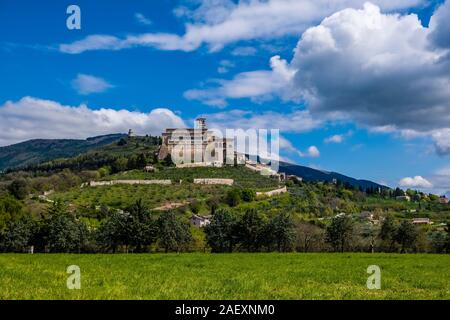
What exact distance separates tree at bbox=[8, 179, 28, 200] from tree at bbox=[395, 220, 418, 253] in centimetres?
14663

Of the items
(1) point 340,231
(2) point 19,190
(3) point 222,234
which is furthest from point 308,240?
(2) point 19,190

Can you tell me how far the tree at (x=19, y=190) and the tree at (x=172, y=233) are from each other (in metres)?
119

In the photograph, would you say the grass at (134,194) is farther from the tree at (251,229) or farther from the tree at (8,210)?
the tree at (251,229)

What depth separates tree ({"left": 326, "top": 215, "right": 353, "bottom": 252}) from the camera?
86.1m

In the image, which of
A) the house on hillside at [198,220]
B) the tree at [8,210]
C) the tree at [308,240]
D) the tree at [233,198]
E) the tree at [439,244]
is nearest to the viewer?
the tree at [439,244]

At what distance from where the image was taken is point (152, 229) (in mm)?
79625

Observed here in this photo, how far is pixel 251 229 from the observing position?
81625mm

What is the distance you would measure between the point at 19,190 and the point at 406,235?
497 ft

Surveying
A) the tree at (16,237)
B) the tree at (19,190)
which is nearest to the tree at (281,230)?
the tree at (16,237)

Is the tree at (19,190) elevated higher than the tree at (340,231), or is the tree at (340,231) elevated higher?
the tree at (19,190)

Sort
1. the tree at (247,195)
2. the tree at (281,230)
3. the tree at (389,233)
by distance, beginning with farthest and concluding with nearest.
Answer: the tree at (247,195)
the tree at (389,233)
the tree at (281,230)

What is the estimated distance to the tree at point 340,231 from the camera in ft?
282

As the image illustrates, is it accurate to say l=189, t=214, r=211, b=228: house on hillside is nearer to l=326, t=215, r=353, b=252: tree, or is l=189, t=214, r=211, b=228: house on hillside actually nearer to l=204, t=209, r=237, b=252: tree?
l=204, t=209, r=237, b=252: tree

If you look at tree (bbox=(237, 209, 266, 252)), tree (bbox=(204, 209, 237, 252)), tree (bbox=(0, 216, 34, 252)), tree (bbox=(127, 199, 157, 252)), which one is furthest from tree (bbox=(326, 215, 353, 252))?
tree (bbox=(0, 216, 34, 252))
